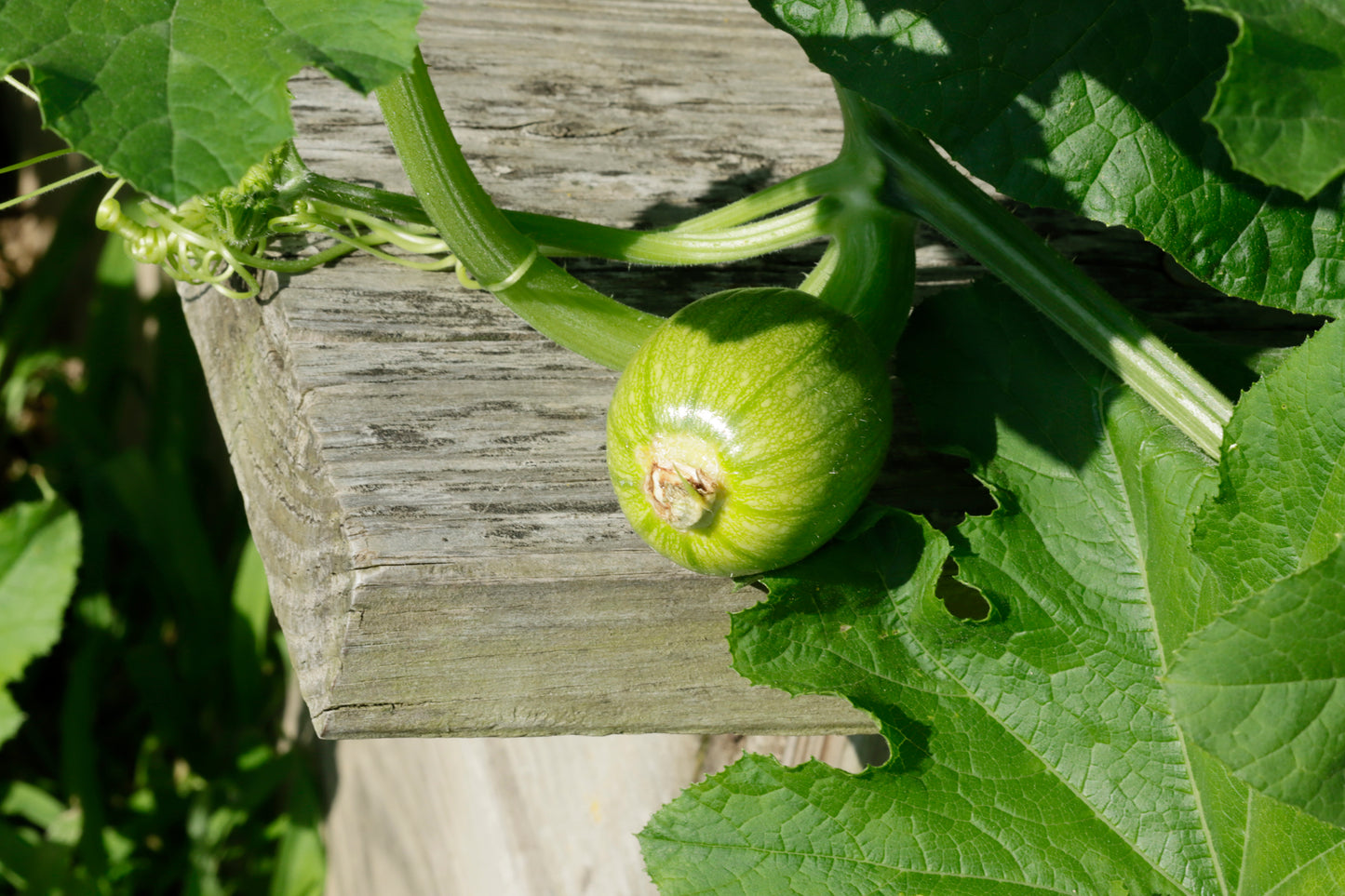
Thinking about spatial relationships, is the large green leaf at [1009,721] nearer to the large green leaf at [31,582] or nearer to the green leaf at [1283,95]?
the green leaf at [1283,95]

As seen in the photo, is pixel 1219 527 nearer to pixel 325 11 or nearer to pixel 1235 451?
pixel 1235 451

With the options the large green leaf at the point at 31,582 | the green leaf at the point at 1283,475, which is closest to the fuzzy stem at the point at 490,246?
the green leaf at the point at 1283,475

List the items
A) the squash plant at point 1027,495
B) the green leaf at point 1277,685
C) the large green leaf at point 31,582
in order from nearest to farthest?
1. the green leaf at point 1277,685
2. the squash plant at point 1027,495
3. the large green leaf at point 31,582

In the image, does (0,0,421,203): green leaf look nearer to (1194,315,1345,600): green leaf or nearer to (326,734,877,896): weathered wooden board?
(1194,315,1345,600): green leaf

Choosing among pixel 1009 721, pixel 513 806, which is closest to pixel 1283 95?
pixel 1009 721

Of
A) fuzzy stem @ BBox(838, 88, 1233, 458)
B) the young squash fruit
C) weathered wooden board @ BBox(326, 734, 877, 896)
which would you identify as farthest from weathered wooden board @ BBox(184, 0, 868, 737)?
A: weathered wooden board @ BBox(326, 734, 877, 896)

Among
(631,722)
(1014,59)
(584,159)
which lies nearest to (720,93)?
(584,159)
